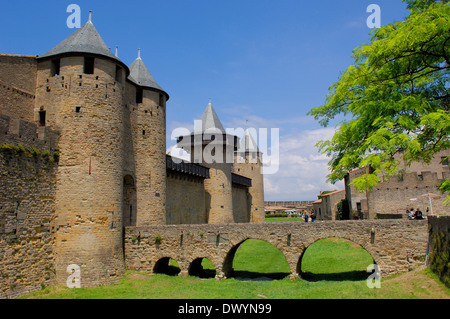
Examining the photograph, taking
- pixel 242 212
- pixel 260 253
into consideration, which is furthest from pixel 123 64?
pixel 242 212

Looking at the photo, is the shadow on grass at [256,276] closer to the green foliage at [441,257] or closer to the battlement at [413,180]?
the green foliage at [441,257]

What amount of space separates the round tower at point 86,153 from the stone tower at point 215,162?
1195 centimetres

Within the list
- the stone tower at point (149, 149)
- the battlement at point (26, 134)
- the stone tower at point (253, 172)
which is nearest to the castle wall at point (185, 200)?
the stone tower at point (149, 149)

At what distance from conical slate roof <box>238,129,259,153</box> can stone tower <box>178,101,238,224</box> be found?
11.2 metres

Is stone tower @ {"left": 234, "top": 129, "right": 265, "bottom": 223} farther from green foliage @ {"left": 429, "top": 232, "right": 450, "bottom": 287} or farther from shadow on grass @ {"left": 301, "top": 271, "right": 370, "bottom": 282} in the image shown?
green foliage @ {"left": 429, "top": 232, "right": 450, "bottom": 287}

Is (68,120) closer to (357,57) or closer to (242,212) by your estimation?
(357,57)

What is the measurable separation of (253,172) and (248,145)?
142 inches

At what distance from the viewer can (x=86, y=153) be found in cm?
1494

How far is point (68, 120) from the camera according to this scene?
15.1 m

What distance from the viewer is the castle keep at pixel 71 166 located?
12.8 m

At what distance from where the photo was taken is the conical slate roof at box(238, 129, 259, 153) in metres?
39.8

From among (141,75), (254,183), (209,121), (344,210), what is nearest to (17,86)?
(141,75)

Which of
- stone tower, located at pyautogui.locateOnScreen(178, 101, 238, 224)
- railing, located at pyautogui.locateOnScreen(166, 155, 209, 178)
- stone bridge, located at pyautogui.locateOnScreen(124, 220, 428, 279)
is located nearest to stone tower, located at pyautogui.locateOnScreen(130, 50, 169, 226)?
railing, located at pyautogui.locateOnScreen(166, 155, 209, 178)
